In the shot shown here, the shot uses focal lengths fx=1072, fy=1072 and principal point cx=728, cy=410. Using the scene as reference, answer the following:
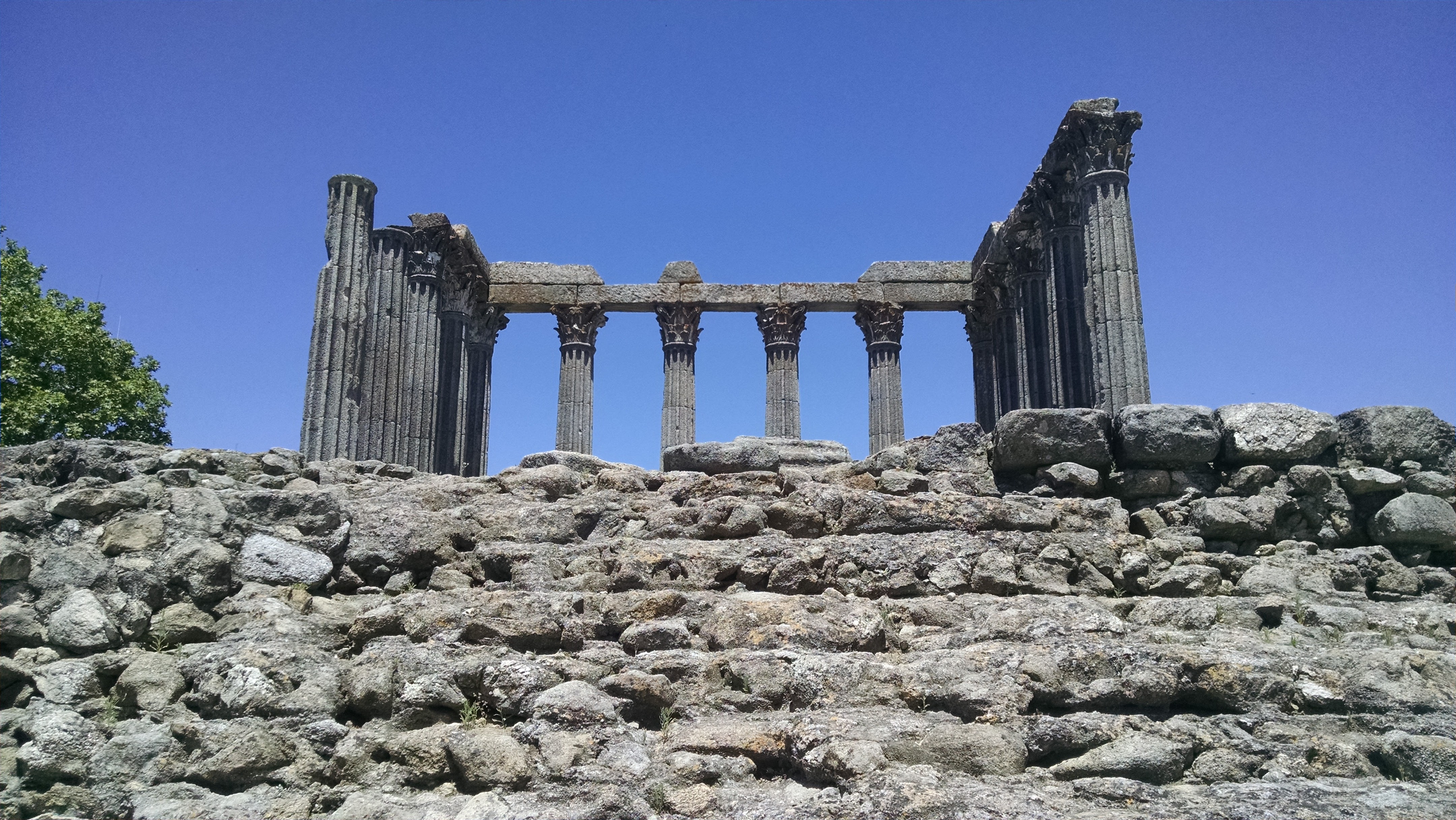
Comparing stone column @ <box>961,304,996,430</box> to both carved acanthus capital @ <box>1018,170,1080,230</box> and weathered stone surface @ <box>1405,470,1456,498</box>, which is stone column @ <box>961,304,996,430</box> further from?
weathered stone surface @ <box>1405,470,1456,498</box>

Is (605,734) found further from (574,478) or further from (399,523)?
(574,478)

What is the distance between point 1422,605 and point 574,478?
6.93 m

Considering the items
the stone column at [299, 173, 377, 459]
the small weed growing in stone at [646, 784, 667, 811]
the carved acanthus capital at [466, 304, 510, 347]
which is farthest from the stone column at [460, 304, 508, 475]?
the small weed growing in stone at [646, 784, 667, 811]

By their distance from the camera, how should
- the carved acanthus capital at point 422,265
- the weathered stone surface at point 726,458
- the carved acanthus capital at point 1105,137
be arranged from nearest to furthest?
the weathered stone surface at point 726,458 → the carved acanthus capital at point 1105,137 → the carved acanthus capital at point 422,265

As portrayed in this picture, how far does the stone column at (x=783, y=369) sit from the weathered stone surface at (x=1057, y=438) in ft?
52.8

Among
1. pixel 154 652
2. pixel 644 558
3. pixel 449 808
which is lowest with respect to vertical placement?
pixel 449 808

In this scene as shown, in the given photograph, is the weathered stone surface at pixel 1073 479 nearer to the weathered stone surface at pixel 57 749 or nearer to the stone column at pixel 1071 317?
the weathered stone surface at pixel 57 749

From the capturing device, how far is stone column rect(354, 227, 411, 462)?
1886 centimetres

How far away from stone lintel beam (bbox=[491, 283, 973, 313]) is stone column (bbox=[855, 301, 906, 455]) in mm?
329

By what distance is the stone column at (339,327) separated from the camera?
704 inches

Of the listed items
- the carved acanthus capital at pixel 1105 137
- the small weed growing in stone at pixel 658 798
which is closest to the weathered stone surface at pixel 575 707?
the small weed growing in stone at pixel 658 798

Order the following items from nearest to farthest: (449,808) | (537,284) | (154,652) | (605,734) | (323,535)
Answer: (449,808) < (605,734) < (154,652) < (323,535) < (537,284)

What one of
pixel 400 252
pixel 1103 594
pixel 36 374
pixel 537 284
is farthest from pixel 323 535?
pixel 36 374

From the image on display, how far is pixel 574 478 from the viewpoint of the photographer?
9852 mm
